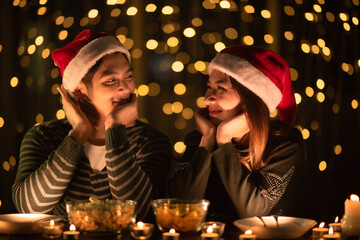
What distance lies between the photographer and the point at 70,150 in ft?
7.05

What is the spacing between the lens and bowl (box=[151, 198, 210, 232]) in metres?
1.67

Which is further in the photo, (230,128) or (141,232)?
(230,128)

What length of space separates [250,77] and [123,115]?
57 centimetres

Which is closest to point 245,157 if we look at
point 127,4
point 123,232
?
point 123,232

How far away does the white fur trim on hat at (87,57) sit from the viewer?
2381mm

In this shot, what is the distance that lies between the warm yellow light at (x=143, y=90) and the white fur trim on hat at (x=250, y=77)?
0.48m

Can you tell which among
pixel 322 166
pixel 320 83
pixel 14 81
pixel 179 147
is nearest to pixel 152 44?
pixel 179 147

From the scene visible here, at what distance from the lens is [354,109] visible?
9.12 feet

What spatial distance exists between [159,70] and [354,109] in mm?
1015

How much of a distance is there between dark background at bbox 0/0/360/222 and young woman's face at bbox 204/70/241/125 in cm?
31

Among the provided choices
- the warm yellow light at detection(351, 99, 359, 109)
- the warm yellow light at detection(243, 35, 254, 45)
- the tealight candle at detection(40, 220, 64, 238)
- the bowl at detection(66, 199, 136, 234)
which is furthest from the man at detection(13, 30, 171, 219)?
the warm yellow light at detection(351, 99, 359, 109)

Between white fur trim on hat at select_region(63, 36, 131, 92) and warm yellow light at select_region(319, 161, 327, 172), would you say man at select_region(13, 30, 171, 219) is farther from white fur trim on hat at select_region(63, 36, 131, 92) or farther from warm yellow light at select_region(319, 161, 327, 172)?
warm yellow light at select_region(319, 161, 327, 172)

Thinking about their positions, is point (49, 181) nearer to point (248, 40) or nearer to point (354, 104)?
point (248, 40)

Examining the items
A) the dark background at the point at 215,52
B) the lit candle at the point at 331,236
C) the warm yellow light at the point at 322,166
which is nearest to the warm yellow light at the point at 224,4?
the dark background at the point at 215,52
